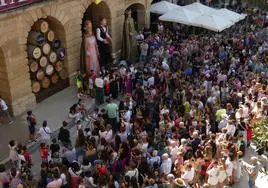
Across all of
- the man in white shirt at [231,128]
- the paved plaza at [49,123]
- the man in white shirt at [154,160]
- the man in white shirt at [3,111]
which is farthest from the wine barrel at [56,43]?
the man in white shirt at [231,128]

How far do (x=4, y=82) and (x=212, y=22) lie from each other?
10.9m

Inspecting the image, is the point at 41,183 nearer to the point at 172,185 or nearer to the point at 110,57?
the point at 172,185

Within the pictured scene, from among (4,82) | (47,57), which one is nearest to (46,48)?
(47,57)

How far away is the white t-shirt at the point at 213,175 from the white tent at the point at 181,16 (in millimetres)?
12076

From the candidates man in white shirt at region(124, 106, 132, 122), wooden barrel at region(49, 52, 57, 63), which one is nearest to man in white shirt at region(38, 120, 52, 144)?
man in white shirt at region(124, 106, 132, 122)

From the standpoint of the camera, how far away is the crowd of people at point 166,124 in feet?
42.6

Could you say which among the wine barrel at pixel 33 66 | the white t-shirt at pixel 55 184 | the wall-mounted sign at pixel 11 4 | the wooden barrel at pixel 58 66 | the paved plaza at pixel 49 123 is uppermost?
the wall-mounted sign at pixel 11 4

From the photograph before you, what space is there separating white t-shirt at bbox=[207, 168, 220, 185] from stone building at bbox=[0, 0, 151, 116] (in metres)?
8.50

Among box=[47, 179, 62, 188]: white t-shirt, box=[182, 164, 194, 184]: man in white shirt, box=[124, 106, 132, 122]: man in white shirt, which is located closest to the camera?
box=[47, 179, 62, 188]: white t-shirt

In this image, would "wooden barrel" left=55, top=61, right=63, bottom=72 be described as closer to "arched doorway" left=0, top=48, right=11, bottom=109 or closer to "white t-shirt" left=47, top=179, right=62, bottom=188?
"arched doorway" left=0, top=48, right=11, bottom=109

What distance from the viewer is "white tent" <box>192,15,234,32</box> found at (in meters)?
23.1

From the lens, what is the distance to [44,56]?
62.7 ft

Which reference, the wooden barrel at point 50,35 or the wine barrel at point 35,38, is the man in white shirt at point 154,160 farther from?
the wooden barrel at point 50,35

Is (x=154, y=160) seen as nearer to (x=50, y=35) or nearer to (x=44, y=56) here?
(x=44, y=56)
